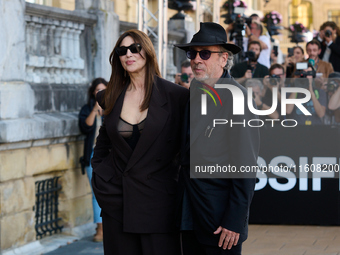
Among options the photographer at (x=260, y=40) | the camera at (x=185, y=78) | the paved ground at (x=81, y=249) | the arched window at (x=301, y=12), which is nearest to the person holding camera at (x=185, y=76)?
the camera at (x=185, y=78)

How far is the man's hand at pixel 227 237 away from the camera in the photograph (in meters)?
3.56

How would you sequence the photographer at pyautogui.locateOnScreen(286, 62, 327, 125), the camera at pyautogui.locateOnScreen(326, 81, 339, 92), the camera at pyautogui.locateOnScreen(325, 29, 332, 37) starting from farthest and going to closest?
the camera at pyautogui.locateOnScreen(325, 29, 332, 37) → the camera at pyautogui.locateOnScreen(326, 81, 339, 92) → the photographer at pyautogui.locateOnScreen(286, 62, 327, 125)

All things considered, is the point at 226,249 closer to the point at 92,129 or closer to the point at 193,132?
the point at 193,132

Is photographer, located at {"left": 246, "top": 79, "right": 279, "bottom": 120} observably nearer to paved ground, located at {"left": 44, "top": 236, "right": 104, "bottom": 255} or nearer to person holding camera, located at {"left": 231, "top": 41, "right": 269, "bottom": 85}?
person holding camera, located at {"left": 231, "top": 41, "right": 269, "bottom": 85}

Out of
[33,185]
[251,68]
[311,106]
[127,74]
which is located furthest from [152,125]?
[251,68]

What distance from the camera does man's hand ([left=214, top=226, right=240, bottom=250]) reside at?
3561 millimetres

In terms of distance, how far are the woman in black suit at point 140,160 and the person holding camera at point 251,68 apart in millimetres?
4915

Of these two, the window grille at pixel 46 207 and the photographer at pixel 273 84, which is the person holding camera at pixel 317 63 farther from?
the window grille at pixel 46 207

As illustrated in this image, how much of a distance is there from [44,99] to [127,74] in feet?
9.92

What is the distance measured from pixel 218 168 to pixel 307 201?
4151mm

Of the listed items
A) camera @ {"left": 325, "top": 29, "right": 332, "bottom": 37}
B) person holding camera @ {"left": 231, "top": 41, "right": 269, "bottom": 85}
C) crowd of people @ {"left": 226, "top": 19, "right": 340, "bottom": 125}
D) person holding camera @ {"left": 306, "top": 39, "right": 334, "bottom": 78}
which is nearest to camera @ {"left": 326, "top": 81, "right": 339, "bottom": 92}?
crowd of people @ {"left": 226, "top": 19, "right": 340, "bottom": 125}

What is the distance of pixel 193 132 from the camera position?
3.72 meters

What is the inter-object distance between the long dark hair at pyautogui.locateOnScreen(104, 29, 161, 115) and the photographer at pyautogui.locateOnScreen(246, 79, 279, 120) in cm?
408

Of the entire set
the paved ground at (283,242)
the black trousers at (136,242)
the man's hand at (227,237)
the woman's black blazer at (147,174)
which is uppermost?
the woman's black blazer at (147,174)
